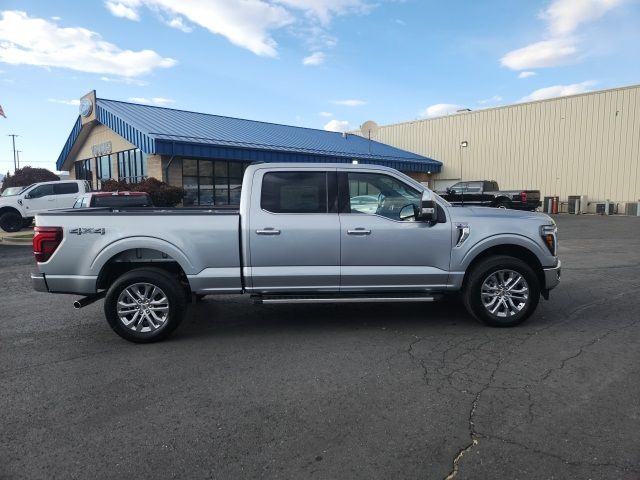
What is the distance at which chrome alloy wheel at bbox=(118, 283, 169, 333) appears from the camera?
4.93 m

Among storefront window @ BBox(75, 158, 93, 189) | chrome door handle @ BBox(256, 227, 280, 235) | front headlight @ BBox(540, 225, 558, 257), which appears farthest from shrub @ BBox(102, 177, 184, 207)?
front headlight @ BBox(540, 225, 558, 257)

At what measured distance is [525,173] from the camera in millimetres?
31219

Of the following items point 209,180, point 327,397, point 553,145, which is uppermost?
point 553,145

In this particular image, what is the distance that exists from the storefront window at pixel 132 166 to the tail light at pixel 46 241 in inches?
690

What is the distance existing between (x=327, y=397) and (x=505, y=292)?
9.13 feet

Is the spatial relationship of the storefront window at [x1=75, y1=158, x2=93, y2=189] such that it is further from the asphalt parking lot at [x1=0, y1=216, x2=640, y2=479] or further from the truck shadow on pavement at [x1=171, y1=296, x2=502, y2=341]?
the truck shadow on pavement at [x1=171, y1=296, x2=502, y2=341]

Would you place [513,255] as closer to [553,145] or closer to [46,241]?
[46,241]

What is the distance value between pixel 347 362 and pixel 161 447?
1.92m

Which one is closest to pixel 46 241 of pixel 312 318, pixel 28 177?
pixel 312 318

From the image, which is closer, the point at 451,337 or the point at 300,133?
the point at 451,337

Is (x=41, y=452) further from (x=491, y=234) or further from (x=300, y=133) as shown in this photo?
(x=300, y=133)

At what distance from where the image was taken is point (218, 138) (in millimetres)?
21484

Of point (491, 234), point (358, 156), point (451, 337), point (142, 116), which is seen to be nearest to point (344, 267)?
point (451, 337)

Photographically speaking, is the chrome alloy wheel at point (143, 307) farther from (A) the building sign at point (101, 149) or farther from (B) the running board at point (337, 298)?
(A) the building sign at point (101, 149)
